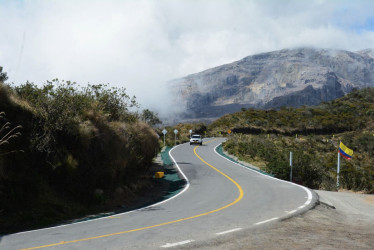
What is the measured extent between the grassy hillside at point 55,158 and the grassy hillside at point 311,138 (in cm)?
1336

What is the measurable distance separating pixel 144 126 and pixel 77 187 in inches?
324

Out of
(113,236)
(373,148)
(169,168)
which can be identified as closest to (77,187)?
(113,236)

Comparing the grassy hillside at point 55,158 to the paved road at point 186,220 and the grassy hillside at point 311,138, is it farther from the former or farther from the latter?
the grassy hillside at point 311,138

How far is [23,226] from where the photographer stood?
10047 mm

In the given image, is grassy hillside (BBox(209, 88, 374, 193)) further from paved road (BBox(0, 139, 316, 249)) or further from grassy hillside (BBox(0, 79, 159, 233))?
grassy hillside (BBox(0, 79, 159, 233))

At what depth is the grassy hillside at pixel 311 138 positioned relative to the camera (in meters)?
25.1

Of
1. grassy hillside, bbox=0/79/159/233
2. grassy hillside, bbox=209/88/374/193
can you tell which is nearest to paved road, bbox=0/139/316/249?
grassy hillside, bbox=0/79/159/233

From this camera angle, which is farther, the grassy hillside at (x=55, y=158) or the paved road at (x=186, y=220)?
the grassy hillside at (x=55, y=158)

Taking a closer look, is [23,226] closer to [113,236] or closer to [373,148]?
[113,236]

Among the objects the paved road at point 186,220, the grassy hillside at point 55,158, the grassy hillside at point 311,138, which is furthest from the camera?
the grassy hillside at point 311,138

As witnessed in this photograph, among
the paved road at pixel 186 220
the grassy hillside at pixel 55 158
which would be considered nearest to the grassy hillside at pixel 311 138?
the paved road at pixel 186 220

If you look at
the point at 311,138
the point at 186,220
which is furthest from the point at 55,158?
the point at 311,138

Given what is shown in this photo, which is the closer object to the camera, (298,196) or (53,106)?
(53,106)

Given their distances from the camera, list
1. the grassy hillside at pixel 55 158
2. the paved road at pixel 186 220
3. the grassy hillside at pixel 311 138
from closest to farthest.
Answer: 1. the paved road at pixel 186 220
2. the grassy hillside at pixel 55 158
3. the grassy hillside at pixel 311 138
